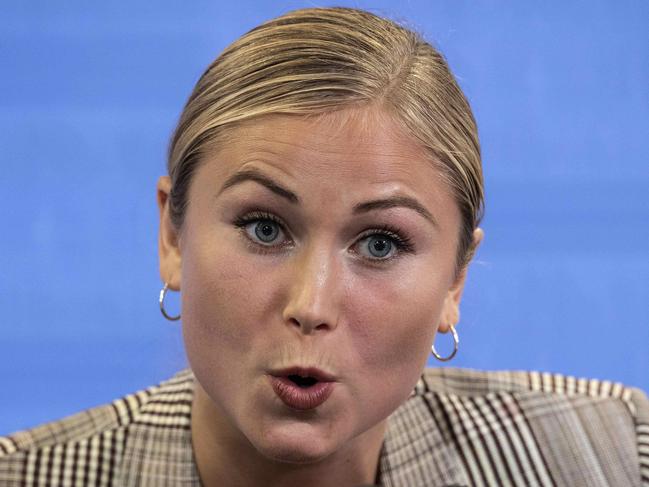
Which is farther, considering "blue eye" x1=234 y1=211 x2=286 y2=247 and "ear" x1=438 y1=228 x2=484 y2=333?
"ear" x1=438 y1=228 x2=484 y2=333

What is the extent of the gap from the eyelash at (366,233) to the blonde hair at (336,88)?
0.31 ft

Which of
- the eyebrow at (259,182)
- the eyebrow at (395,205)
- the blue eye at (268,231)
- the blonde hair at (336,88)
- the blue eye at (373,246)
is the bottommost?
the blue eye at (373,246)

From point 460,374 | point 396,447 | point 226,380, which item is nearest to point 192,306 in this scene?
point 226,380

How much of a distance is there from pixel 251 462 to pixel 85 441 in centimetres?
22

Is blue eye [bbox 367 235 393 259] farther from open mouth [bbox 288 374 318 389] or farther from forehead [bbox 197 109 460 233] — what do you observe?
open mouth [bbox 288 374 318 389]

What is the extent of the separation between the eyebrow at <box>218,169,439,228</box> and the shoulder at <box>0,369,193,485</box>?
364 millimetres

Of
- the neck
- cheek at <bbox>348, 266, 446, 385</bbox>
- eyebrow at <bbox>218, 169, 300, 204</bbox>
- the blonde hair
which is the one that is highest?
the blonde hair

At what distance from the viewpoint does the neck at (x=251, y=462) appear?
5.16 feet

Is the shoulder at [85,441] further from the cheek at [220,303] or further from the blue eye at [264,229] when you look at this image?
the blue eye at [264,229]

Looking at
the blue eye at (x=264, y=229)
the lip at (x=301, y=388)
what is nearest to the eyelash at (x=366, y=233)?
the blue eye at (x=264, y=229)

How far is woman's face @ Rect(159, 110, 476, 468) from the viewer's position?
140 cm

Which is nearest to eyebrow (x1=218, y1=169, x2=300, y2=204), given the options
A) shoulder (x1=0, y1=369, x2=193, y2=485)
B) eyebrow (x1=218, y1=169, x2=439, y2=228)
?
eyebrow (x1=218, y1=169, x2=439, y2=228)

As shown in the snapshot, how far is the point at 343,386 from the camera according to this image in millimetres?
1418

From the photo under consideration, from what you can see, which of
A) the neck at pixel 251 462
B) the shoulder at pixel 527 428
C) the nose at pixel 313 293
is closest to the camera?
the nose at pixel 313 293
